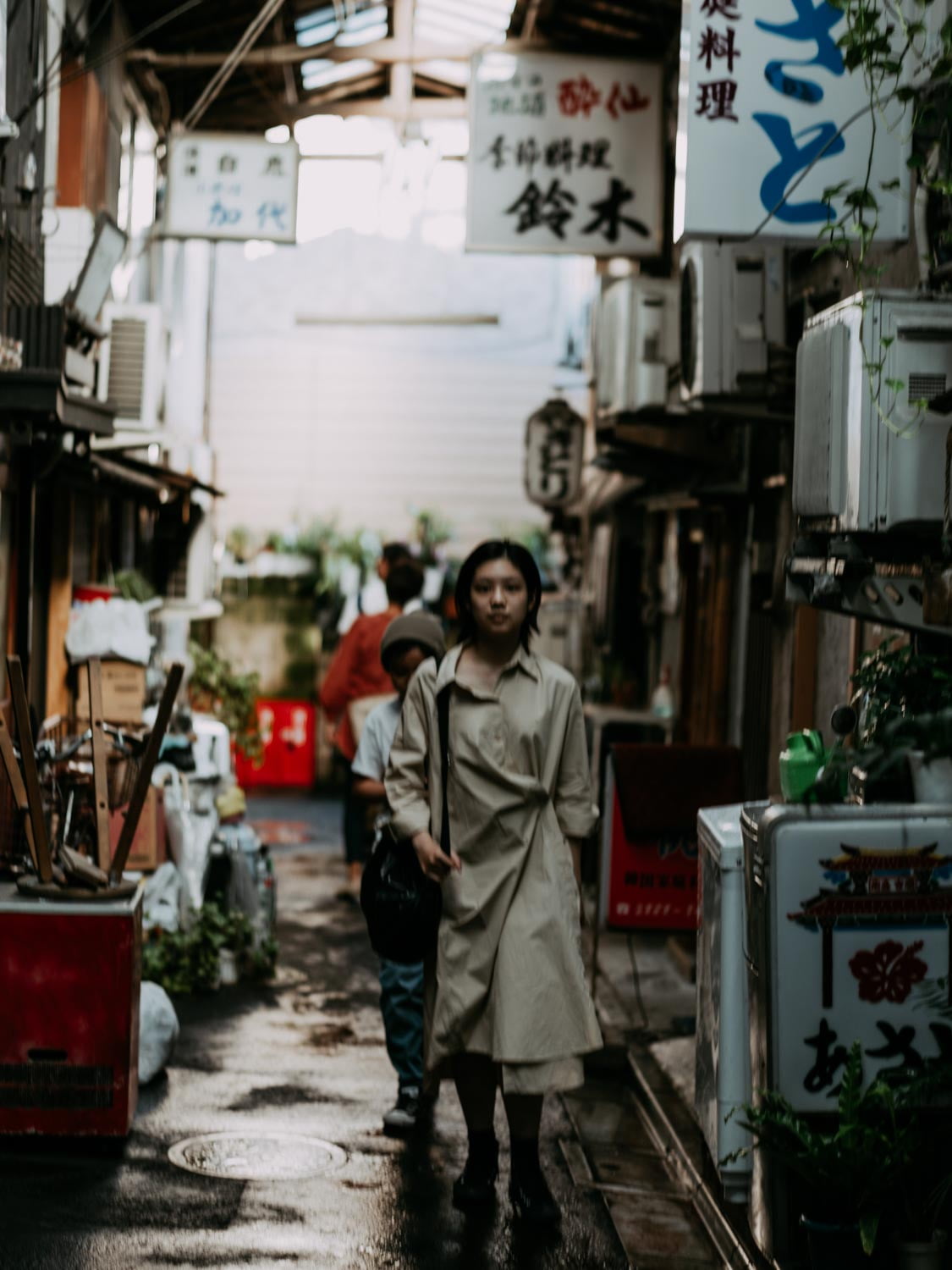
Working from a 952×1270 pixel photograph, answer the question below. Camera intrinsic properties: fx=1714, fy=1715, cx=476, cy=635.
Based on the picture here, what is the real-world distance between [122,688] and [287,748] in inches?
447

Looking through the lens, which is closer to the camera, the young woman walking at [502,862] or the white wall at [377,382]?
the young woman walking at [502,862]

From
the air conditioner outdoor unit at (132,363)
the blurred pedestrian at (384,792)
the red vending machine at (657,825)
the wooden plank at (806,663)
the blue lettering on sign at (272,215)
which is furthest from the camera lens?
the blue lettering on sign at (272,215)

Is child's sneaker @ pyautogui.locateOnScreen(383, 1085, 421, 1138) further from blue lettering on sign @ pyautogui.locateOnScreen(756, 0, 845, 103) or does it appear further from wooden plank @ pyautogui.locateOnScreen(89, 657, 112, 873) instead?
blue lettering on sign @ pyautogui.locateOnScreen(756, 0, 845, 103)

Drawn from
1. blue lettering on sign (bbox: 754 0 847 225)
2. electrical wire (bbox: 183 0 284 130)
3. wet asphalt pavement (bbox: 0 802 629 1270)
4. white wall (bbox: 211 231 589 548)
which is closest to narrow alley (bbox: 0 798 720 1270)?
wet asphalt pavement (bbox: 0 802 629 1270)

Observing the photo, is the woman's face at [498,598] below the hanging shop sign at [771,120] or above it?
below

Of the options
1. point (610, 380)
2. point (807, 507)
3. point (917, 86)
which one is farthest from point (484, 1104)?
point (610, 380)

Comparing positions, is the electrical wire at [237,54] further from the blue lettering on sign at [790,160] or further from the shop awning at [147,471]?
Answer: the blue lettering on sign at [790,160]

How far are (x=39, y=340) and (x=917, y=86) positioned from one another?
20.8 ft

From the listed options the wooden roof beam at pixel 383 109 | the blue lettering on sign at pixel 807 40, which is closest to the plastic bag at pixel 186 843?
the blue lettering on sign at pixel 807 40

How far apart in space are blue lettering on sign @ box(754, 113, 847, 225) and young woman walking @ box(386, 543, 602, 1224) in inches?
79.7

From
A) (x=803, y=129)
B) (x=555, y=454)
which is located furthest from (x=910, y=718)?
(x=555, y=454)

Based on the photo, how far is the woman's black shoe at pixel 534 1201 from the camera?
6.56 m

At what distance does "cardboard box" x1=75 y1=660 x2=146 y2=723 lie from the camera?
12.8 metres

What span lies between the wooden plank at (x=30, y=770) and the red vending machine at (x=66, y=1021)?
0.67 ft
